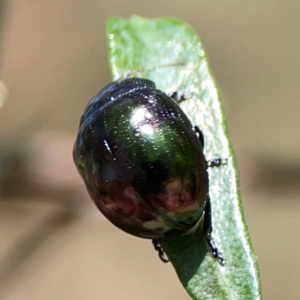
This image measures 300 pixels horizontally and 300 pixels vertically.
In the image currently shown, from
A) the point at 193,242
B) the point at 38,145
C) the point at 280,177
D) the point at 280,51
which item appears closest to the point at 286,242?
the point at 280,177

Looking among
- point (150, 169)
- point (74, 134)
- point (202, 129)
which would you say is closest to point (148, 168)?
point (150, 169)

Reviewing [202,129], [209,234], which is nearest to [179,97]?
[202,129]

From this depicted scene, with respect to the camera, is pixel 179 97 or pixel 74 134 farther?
pixel 74 134

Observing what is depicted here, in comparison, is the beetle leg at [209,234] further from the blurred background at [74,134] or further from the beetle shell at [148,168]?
the blurred background at [74,134]

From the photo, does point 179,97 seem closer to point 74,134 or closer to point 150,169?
point 150,169

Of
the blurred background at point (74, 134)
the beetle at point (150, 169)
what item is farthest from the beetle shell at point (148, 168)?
the blurred background at point (74, 134)

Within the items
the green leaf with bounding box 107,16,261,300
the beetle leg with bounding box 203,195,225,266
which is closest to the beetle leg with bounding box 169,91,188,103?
the green leaf with bounding box 107,16,261,300

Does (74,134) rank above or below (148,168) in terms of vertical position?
below
